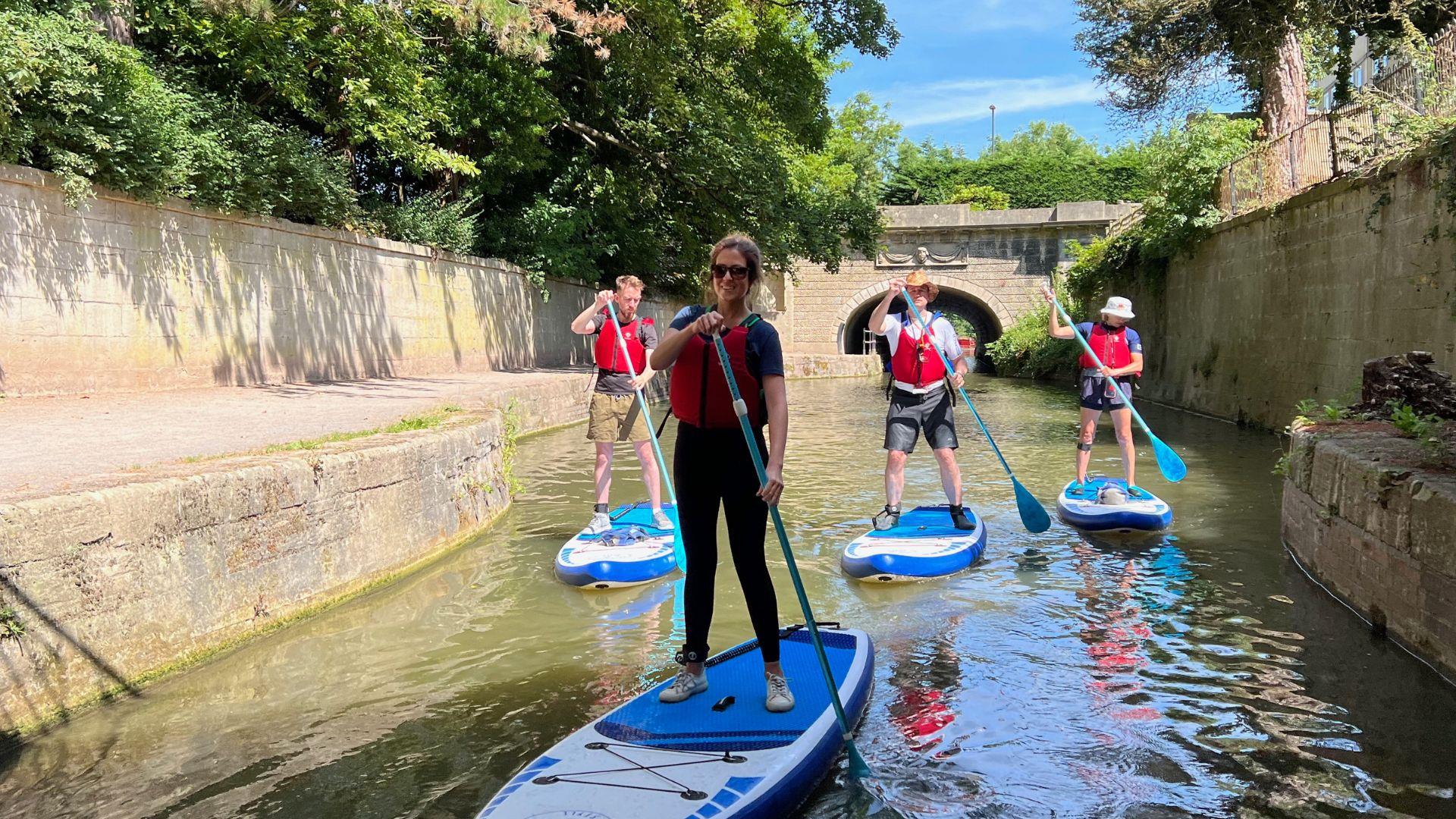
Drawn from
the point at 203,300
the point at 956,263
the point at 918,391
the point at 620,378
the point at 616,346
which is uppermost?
the point at 956,263

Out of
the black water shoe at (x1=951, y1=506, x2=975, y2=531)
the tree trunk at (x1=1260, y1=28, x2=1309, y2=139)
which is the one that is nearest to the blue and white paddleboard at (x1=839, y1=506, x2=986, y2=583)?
the black water shoe at (x1=951, y1=506, x2=975, y2=531)

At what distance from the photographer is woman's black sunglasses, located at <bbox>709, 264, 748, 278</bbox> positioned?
3658 millimetres

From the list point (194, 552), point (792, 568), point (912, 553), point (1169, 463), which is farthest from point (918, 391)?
point (194, 552)

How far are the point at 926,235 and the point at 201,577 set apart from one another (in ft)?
111

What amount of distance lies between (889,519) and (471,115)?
12351mm

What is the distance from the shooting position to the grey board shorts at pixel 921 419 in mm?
6633

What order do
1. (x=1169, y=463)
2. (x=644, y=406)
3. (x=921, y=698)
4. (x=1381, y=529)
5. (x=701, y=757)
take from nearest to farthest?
(x=701, y=757) → (x=921, y=698) → (x=1381, y=529) → (x=644, y=406) → (x=1169, y=463)

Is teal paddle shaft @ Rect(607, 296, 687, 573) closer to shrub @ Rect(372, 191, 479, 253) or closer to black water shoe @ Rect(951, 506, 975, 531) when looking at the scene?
black water shoe @ Rect(951, 506, 975, 531)

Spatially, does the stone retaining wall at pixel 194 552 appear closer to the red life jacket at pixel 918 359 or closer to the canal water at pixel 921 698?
the canal water at pixel 921 698

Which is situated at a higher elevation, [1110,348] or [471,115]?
[471,115]

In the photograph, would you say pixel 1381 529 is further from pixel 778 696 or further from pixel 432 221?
pixel 432 221

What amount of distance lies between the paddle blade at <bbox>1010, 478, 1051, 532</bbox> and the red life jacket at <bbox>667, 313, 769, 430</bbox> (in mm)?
3738

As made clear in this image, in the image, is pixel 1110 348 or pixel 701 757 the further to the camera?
pixel 1110 348

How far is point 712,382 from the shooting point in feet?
12.2
